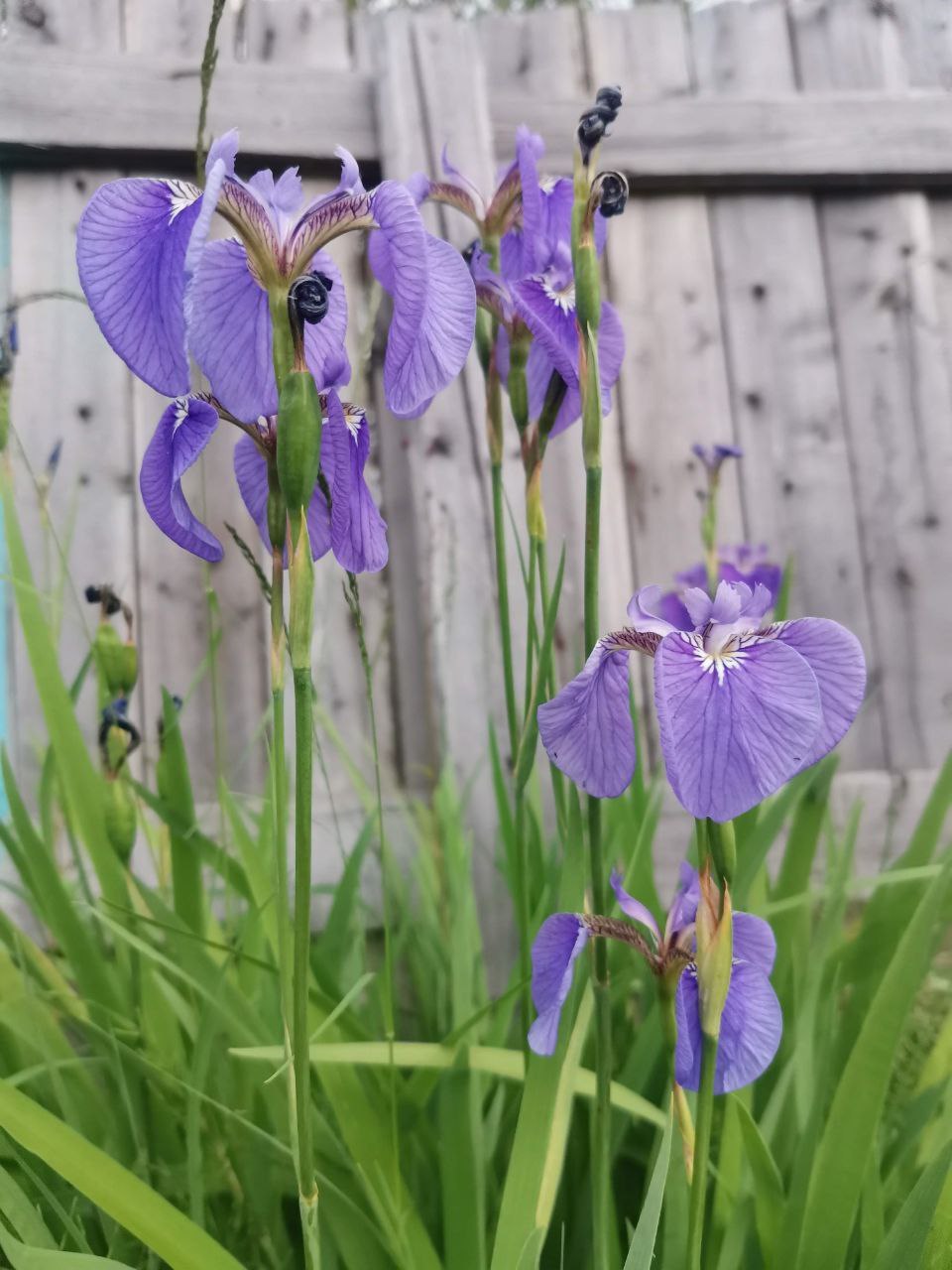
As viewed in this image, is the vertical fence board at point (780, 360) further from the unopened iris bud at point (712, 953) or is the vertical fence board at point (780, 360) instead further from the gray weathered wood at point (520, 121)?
the unopened iris bud at point (712, 953)

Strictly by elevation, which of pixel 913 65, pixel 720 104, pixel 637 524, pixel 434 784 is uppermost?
pixel 913 65

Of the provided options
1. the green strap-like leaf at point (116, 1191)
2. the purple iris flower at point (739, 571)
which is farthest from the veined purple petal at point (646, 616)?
the purple iris flower at point (739, 571)

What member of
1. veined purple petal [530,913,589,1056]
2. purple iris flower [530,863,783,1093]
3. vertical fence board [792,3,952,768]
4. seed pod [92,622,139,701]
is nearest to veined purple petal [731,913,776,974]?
purple iris flower [530,863,783,1093]

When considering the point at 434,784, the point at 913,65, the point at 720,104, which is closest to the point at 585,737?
the point at 434,784

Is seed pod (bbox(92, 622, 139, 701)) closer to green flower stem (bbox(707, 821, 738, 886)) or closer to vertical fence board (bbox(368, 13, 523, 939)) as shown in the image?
green flower stem (bbox(707, 821, 738, 886))

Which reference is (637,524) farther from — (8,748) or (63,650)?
(8,748)

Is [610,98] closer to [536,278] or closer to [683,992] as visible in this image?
[536,278]
